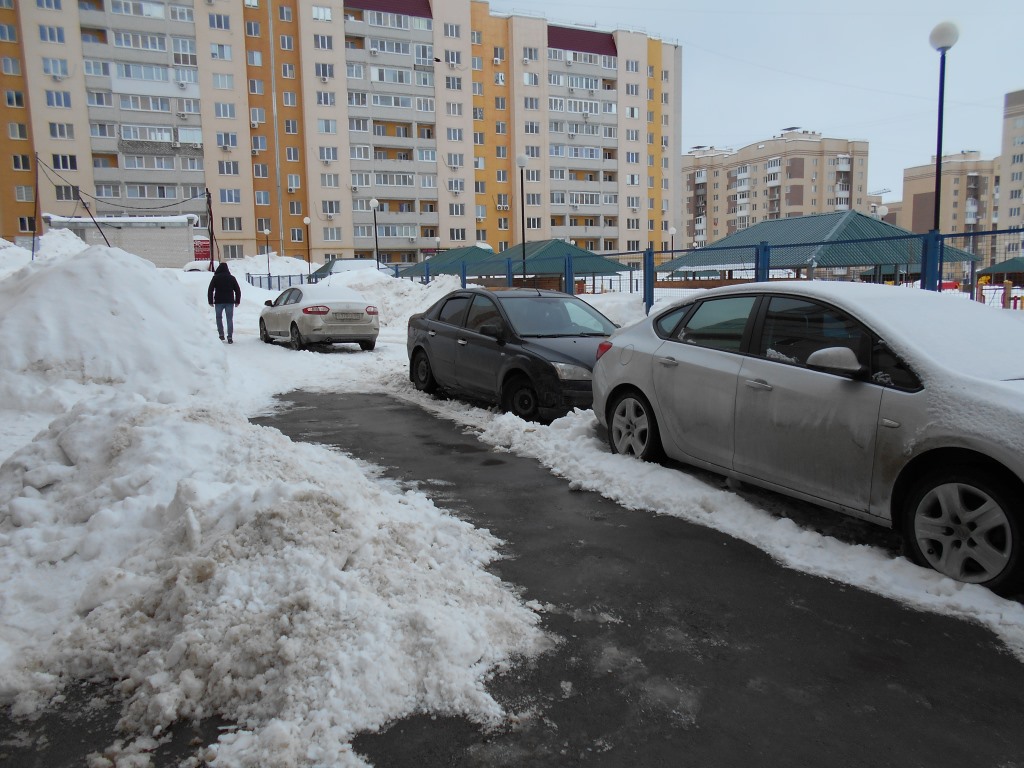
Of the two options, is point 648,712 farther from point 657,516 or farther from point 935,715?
point 657,516

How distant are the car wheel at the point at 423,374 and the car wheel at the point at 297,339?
6.03 metres

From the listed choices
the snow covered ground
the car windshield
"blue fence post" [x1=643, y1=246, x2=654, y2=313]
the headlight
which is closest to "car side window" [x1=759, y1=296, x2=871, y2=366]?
the snow covered ground

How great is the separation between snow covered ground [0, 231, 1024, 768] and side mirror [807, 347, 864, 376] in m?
1.04

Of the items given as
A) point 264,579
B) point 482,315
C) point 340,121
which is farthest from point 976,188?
point 264,579

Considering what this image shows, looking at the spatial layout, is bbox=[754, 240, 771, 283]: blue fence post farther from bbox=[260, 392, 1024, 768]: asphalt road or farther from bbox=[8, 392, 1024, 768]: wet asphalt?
bbox=[260, 392, 1024, 768]: asphalt road

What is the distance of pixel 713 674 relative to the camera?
10.5 feet

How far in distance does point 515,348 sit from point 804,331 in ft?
13.6

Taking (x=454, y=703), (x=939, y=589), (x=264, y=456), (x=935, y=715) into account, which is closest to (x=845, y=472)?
(x=939, y=589)

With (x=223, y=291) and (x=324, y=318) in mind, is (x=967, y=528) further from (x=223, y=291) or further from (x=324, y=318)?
(x=223, y=291)

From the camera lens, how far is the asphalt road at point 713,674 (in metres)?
2.67

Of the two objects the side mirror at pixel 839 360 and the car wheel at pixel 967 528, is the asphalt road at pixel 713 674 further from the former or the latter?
the side mirror at pixel 839 360

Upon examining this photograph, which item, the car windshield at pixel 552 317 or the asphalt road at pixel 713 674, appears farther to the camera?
the car windshield at pixel 552 317

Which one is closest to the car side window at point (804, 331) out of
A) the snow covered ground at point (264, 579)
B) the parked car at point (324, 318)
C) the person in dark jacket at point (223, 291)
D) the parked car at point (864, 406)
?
the parked car at point (864, 406)

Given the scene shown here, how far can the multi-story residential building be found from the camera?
66.2 meters
